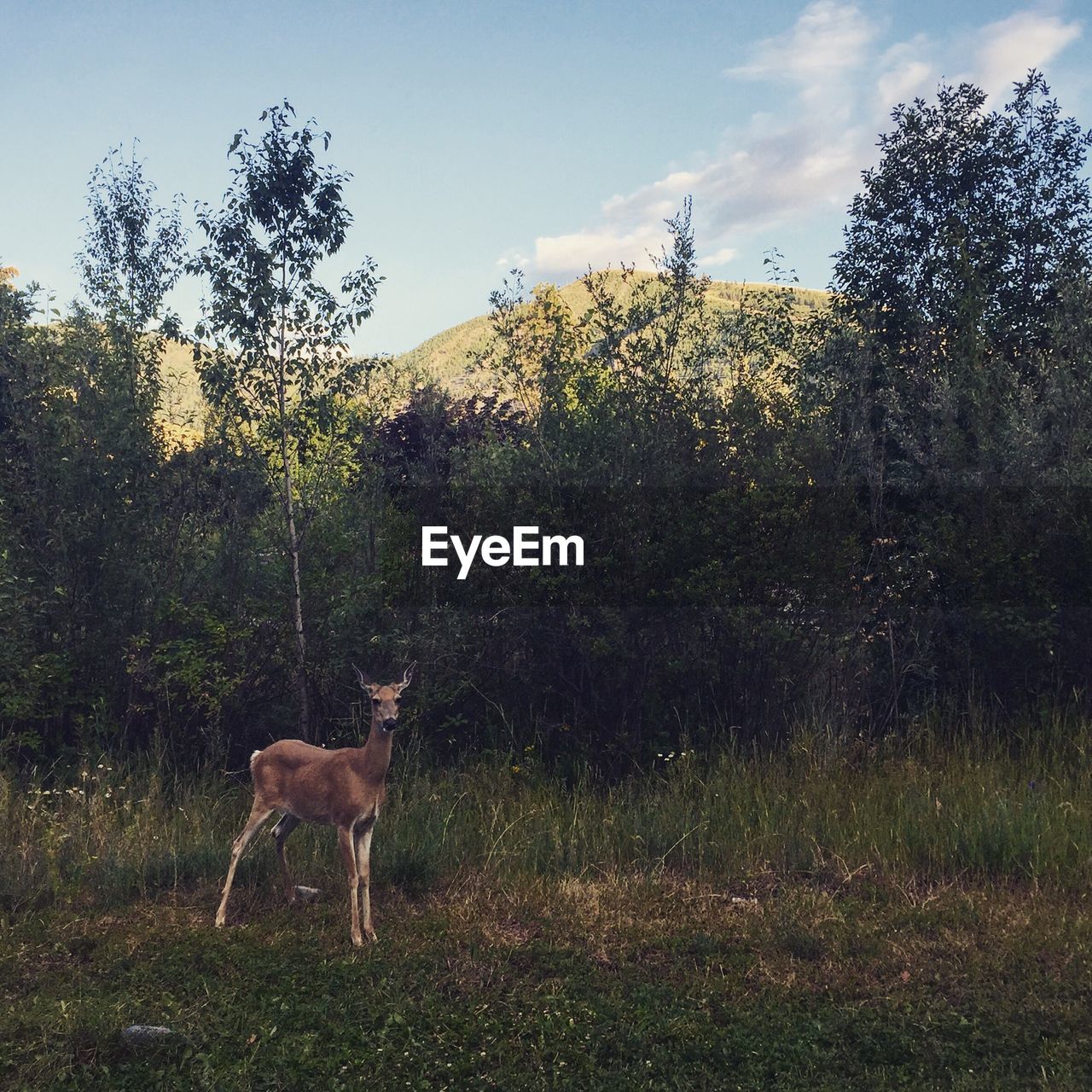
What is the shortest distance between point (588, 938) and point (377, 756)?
175cm

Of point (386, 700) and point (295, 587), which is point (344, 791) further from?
point (295, 587)

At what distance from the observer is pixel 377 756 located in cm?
653

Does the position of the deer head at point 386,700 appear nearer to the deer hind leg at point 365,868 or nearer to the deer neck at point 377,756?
the deer neck at point 377,756

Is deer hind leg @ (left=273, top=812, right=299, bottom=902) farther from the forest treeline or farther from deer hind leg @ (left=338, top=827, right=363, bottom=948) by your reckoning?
the forest treeline

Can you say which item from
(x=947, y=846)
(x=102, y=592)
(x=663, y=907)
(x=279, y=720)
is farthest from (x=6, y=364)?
(x=947, y=846)

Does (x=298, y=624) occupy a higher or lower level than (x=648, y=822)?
higher

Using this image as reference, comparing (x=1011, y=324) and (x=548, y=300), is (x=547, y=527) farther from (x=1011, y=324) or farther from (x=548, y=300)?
(x=1011, y=324)

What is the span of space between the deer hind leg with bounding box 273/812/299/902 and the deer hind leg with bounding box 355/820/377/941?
21.4 inches

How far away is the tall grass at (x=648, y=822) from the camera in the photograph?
7320mm

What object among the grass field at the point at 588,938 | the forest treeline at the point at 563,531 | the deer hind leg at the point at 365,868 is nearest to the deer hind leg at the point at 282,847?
the grass field at the point at 588,938

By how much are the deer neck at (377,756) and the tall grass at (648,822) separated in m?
1.11

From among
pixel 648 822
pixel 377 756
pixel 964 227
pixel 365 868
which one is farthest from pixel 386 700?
pixel 964 227

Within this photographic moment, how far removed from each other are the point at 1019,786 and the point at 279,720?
7.32 meters

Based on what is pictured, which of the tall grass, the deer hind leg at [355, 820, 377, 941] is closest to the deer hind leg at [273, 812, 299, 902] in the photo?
the tall grass
